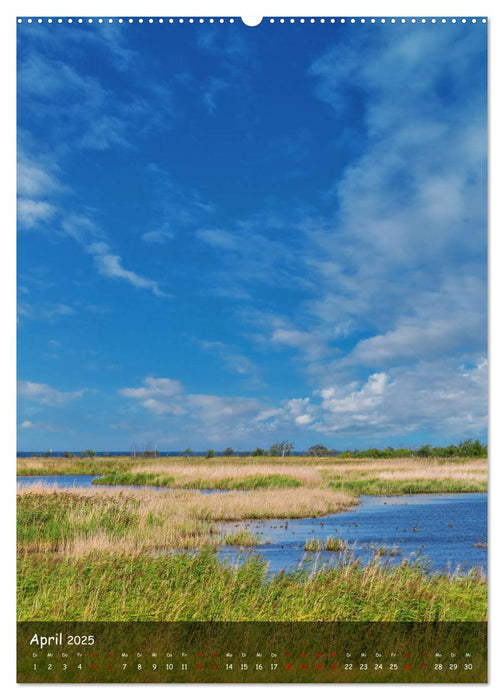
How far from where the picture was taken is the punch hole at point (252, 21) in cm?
672

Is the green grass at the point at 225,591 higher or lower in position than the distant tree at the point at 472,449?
lower

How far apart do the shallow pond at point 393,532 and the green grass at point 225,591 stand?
46 cm

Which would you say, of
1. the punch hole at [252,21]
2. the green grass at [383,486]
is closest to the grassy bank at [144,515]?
the green grass at [383,486]

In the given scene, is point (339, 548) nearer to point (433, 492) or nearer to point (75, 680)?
point (433, 492)

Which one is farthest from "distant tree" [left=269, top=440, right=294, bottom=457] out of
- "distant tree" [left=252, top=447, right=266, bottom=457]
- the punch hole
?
the punch hole

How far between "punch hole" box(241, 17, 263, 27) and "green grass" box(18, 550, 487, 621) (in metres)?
7.06

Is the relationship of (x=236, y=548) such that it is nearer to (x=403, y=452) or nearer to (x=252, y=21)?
(x=403, y=452)

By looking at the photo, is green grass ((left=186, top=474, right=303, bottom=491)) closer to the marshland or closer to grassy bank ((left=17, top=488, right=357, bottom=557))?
the marshland

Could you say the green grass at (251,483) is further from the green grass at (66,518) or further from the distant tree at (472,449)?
the distant tree at (472,449)

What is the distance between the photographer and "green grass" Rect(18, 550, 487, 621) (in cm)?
656

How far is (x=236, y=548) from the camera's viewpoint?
376 inches

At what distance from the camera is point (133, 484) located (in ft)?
60.0
